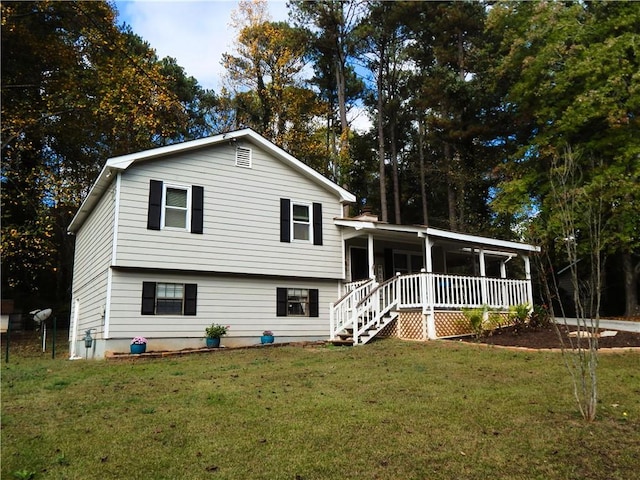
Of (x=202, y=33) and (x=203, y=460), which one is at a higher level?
(x=202, y=33)

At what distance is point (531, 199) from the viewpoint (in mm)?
21172

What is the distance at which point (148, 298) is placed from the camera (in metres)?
13.2

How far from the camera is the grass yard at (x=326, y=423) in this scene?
14.7ft

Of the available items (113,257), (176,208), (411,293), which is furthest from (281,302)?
(113,257)

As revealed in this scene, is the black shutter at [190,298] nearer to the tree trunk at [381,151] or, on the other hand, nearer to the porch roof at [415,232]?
the porch roof at [415,232]

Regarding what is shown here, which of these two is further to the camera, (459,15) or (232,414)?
(459,15)

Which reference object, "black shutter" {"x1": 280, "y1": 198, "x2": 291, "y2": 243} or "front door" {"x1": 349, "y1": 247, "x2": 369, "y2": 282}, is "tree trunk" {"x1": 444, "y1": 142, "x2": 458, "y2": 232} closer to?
"front door" {"x1": 349, "y1": 247, "x2": 369, "y2": 282}

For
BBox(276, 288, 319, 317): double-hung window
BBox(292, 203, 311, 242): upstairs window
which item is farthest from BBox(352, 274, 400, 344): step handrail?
BBox(292, 203, 311, 242): upstairs window

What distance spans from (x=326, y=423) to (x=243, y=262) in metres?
9.38

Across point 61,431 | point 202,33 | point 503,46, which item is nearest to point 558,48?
point 503,46

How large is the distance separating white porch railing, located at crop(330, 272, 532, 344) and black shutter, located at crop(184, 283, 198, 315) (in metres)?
3.79

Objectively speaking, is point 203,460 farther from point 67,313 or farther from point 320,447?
point 67,313

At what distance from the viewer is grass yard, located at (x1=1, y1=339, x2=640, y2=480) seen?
449 cm

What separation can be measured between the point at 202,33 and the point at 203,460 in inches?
464
